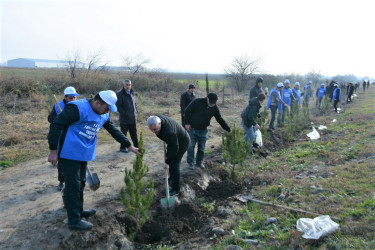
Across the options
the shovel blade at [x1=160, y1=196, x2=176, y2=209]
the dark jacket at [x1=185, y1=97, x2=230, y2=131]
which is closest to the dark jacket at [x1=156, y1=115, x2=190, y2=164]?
the shovel blade at [x1=160, y1=196, x2=176, y2=209]

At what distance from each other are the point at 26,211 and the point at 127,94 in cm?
361

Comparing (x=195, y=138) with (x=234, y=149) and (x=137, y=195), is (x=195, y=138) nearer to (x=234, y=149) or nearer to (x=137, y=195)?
(x=234, y=149)

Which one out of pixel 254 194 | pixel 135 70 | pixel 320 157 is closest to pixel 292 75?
pixel 135 70

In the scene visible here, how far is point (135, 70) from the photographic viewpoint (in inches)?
1022

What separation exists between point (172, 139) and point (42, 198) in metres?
2.68

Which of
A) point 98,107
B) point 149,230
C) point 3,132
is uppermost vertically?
point 98,107

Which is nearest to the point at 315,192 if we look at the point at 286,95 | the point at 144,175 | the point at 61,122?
the point at 144,175

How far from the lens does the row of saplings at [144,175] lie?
3889mm

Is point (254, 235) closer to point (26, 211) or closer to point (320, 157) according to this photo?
point (26, 211)

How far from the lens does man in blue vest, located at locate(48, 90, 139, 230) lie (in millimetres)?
3480

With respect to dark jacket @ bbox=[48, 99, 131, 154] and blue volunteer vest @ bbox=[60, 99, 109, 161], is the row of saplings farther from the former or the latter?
dark jacket @ bbox=[48, 99, 131, 154]

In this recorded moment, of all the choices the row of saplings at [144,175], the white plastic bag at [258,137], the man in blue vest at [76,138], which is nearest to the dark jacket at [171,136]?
the row of saplings at [144,175]

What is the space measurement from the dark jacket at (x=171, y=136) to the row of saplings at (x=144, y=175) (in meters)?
0.38

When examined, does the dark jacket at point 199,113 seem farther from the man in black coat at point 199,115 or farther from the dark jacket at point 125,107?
the dark jacket at point 125,107
